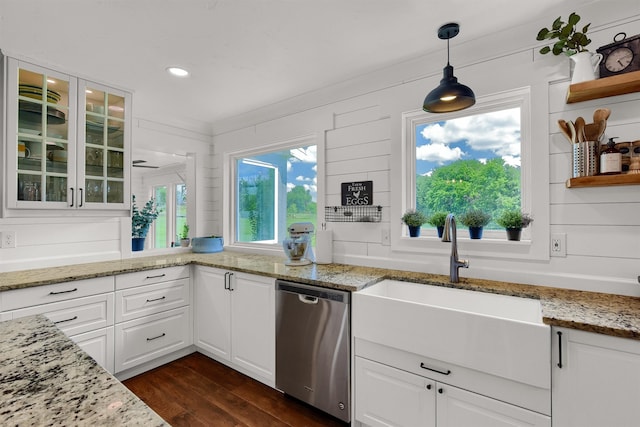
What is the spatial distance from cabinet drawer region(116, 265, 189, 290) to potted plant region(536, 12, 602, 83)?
9.71ft

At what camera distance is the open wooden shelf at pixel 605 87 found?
1.52 m

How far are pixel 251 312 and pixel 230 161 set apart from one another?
6.34 feet

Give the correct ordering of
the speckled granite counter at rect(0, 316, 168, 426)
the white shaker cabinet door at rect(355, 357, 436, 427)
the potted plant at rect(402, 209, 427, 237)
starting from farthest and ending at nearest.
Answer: the potted plant at rect(402, 209, 427, 237)
the white shaker cabinet door at rect(355, 357, 436, 427)
the speckled granite counter at rect(0, 316, 168, 426)

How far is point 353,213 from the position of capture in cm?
260

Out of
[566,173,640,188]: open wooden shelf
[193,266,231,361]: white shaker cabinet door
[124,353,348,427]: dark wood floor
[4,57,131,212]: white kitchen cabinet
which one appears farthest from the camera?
[193,266,231,361]: white shaker cabinet door

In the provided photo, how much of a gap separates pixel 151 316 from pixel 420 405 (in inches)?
82.7

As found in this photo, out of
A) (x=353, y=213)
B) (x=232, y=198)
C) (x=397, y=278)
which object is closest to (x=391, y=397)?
(x=397, y=278)

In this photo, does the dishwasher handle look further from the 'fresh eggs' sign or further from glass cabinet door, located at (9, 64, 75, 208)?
glass cabinet door, located at (9, 64, 75, 208)

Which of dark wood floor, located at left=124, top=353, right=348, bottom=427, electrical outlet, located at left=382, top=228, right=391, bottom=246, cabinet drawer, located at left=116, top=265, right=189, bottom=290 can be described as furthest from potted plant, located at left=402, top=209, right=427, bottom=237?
cabinet drawer, located at left=116, top=265, right=189, bottom=290

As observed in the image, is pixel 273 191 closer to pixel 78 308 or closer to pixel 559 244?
pixel 78 308

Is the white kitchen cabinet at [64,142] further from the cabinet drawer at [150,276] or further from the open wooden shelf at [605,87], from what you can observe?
the open wooden shelf at [605,87]

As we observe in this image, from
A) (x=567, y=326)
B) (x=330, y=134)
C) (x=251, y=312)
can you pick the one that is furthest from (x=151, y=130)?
(x=567, y=326)

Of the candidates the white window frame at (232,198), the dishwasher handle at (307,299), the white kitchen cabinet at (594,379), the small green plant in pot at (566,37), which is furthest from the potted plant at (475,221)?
the white window frame at (232,198)

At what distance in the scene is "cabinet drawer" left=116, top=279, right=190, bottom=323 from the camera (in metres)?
2.42
